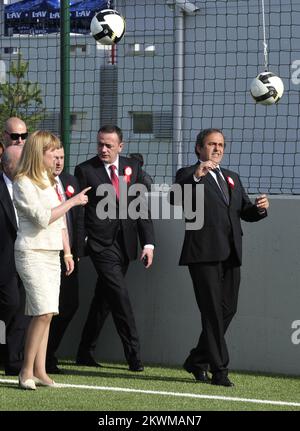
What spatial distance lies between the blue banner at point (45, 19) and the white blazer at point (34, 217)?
11.2ft

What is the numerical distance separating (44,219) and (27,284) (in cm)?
50

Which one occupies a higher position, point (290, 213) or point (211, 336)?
point (290, 213)

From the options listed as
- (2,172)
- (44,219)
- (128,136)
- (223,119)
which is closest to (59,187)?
(2,172)

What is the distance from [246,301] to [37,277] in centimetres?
213

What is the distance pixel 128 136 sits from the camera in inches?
524

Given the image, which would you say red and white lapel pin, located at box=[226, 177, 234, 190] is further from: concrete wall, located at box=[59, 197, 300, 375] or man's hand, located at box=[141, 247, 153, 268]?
man's hand, located at box=[141, 247, 153, 268]

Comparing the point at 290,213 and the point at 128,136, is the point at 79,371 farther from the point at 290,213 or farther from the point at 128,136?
the point at 128,136

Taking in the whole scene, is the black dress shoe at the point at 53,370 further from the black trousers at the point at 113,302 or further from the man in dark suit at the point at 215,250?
the man in dark suit at the point at 215,250

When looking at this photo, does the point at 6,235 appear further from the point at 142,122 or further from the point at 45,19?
the point at 45,19

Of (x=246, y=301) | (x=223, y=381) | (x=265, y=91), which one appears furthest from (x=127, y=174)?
(x=223, y=381)

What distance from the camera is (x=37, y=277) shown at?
26.8ft

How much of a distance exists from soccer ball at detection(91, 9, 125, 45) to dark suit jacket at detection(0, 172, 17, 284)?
92.7 inches

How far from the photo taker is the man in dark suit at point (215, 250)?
8.66 m
